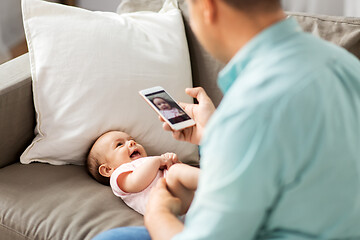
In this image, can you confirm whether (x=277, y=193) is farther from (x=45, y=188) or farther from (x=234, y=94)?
(x=45, y=188)

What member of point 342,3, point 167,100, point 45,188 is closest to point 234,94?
point 167,100

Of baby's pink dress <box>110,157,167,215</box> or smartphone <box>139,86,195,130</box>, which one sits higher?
smartphone <box>139,86,195,130</box>

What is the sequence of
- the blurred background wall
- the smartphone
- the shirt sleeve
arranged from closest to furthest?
the shirt sleeve, the smartphone, the blurred background wall

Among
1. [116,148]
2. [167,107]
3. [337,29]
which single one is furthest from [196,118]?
[337,29]

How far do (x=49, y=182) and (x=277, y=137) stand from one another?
41.4 inches

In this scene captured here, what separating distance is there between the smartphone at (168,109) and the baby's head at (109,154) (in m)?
0.30

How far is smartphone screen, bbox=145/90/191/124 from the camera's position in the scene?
132cm

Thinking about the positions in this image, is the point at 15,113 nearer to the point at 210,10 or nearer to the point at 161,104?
the point at 161,104

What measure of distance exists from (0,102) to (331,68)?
1155mm

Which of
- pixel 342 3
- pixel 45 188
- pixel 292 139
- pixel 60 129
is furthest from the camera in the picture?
pixel 342 3

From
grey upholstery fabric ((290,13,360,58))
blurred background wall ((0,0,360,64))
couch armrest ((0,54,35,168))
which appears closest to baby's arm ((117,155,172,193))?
couch armrest ((0,54,35,168))

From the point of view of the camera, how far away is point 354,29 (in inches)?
64.4

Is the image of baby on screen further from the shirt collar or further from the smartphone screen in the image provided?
the shirt collar

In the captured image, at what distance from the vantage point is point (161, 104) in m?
1.38
